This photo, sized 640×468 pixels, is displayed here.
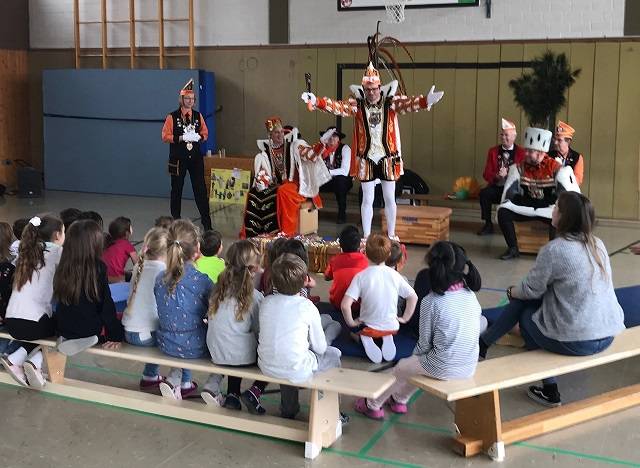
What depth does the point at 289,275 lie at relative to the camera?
Answer: 3.34 metres

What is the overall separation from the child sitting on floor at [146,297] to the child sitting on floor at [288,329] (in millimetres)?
655

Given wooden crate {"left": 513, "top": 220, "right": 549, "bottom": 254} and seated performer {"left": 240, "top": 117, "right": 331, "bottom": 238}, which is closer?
wooden crate {"left": 513, "top": 220, "right": 549, "bottom": 254}

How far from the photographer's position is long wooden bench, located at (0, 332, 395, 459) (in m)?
3.30

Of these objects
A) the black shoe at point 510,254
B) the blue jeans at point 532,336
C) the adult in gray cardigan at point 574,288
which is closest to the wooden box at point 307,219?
the black shoe at point 510,254

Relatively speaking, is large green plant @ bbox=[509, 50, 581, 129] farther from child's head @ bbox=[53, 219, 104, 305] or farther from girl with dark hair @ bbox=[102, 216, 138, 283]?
child's head @ bbox=[53, 219, 104, 305]

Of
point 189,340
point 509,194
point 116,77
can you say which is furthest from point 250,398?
point 116,77

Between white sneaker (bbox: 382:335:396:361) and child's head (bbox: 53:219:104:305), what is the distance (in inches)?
56.1

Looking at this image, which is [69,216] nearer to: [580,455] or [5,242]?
[5,242]

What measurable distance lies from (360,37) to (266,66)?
133 cm

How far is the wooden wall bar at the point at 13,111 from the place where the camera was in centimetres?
1179

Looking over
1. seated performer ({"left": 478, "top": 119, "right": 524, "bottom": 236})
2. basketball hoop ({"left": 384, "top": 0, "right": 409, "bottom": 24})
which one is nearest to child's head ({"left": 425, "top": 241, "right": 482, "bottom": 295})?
seated performer ({"left": 478, "top": 119, "right": 524, "bottom": 236})

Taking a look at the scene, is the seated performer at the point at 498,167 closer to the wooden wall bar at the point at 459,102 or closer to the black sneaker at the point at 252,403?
the wooden wall bar at the point at 459,102

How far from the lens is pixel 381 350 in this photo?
4.22 meters

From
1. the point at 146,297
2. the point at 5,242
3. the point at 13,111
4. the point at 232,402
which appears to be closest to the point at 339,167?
the point at 5,242
